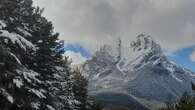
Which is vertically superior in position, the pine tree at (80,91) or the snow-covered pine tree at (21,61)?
the pine tree at (80,91)

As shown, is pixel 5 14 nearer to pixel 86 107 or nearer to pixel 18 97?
pixel 18 97

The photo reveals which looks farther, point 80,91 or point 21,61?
point 80,91

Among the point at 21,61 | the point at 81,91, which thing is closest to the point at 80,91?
the point at 81,91

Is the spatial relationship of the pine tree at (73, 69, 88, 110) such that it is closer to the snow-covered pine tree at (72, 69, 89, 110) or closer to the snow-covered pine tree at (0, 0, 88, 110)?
the snow-covered pine tree at (72, 69, 89, 110)

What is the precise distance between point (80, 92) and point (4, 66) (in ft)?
103

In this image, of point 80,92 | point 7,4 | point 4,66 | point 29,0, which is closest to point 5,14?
point 7,4

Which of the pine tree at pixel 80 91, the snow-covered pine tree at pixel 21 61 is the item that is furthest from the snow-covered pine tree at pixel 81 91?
the snow-covered pine tree at pixel 21 61

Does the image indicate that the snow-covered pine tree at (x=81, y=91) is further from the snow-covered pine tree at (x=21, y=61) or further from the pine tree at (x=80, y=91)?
the snow-covered pine tree at (x=21, y=61)

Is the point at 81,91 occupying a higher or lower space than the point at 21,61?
higher

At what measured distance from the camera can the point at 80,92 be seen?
154 feet

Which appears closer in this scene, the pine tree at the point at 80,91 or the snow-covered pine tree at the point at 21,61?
the snow-covered pine tree at the point at 21,61

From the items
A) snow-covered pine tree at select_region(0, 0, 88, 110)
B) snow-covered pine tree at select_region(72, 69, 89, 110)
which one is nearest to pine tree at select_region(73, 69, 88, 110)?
snow-covered pine tree at select_region(72, 69, 89, 110)

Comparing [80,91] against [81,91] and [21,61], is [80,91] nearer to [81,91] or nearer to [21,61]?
[81,91]

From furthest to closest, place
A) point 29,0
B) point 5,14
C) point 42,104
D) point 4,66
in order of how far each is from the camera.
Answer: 1. point 29,0
2. point 42,104
3. point 5,14
4. point 4,66
